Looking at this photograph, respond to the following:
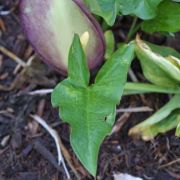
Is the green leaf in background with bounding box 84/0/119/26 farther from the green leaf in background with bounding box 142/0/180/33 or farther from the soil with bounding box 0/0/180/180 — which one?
the soil with bounding box 0/0/180/180

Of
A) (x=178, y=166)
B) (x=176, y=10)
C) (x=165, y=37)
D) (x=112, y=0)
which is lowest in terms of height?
(x=178, y=166)

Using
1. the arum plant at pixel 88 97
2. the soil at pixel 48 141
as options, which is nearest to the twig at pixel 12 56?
the soil at pixel 48 141

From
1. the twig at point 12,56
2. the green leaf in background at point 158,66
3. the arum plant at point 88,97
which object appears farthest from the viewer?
the twig at point 12,56

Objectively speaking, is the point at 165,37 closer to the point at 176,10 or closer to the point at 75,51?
the point at 176,10

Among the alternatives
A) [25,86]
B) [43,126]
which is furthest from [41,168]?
[25,86]

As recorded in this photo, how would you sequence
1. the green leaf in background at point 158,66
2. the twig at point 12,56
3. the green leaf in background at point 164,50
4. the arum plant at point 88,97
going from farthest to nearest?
the twig at point 12,56 < the green leaf in background at point 164,50 < the green leaf in background at point 158,66 < the arum plant at point 88,97

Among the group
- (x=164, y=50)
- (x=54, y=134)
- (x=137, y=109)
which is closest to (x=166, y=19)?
(x=164, y=50)

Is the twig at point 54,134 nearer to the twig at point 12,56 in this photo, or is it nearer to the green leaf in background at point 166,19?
the twig at point 12,56
